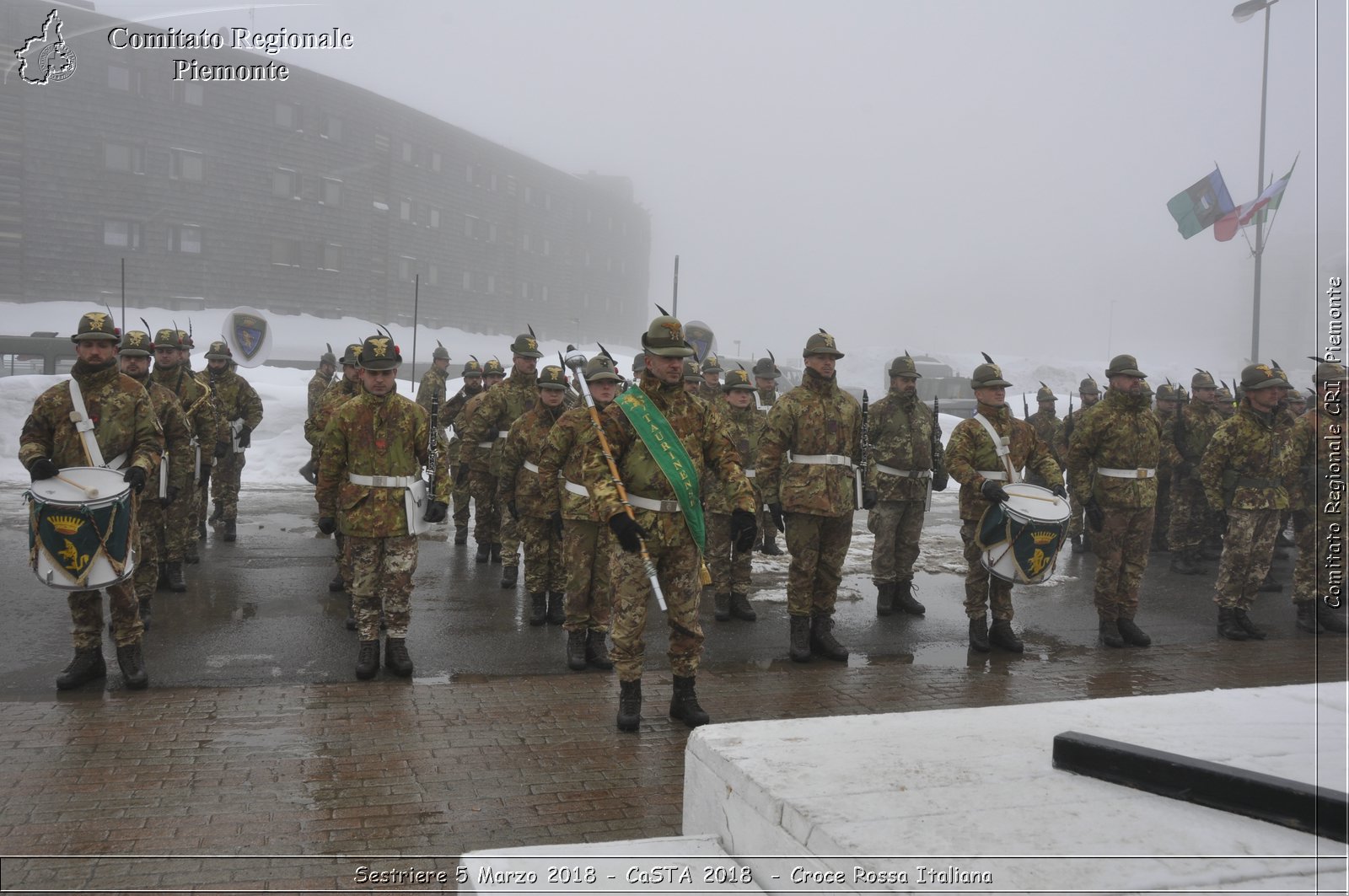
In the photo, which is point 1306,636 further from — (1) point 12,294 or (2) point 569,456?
(1) point 12,294

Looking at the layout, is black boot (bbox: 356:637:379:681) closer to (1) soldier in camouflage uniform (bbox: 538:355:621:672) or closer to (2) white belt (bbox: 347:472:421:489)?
(2) white belt (bbox: 347:472:421:489)

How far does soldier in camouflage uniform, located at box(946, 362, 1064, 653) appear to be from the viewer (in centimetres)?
806

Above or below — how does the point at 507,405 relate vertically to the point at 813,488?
above

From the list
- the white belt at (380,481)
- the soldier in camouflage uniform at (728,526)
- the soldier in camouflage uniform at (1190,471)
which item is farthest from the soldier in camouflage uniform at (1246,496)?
the white belt at (380,481)

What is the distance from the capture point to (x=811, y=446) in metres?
7.59

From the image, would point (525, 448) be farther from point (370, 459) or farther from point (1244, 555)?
point (1244, 555)

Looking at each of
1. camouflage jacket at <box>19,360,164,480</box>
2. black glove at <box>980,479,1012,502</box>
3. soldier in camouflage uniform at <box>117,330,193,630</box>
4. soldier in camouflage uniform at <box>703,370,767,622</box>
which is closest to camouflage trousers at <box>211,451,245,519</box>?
soldier in camouflage uniform at <box>117,330,193,630</box>

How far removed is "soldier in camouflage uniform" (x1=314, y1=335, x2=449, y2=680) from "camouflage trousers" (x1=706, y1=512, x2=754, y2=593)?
3.24m

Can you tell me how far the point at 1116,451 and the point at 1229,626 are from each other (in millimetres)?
2116

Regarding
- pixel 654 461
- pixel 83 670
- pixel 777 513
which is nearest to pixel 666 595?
pixel 654 461

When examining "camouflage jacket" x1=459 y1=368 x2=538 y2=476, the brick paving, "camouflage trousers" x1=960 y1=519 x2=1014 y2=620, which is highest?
"camouflage jacket" x1=459 y1=368 x2=538 y2=476

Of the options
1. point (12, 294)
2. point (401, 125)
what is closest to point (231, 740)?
point (12, 294)

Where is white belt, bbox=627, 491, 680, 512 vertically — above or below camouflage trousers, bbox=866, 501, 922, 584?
above

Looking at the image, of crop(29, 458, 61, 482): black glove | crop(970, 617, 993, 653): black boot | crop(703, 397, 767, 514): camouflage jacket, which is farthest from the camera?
crop(703, 397, 767, 514): camouflage jacket
